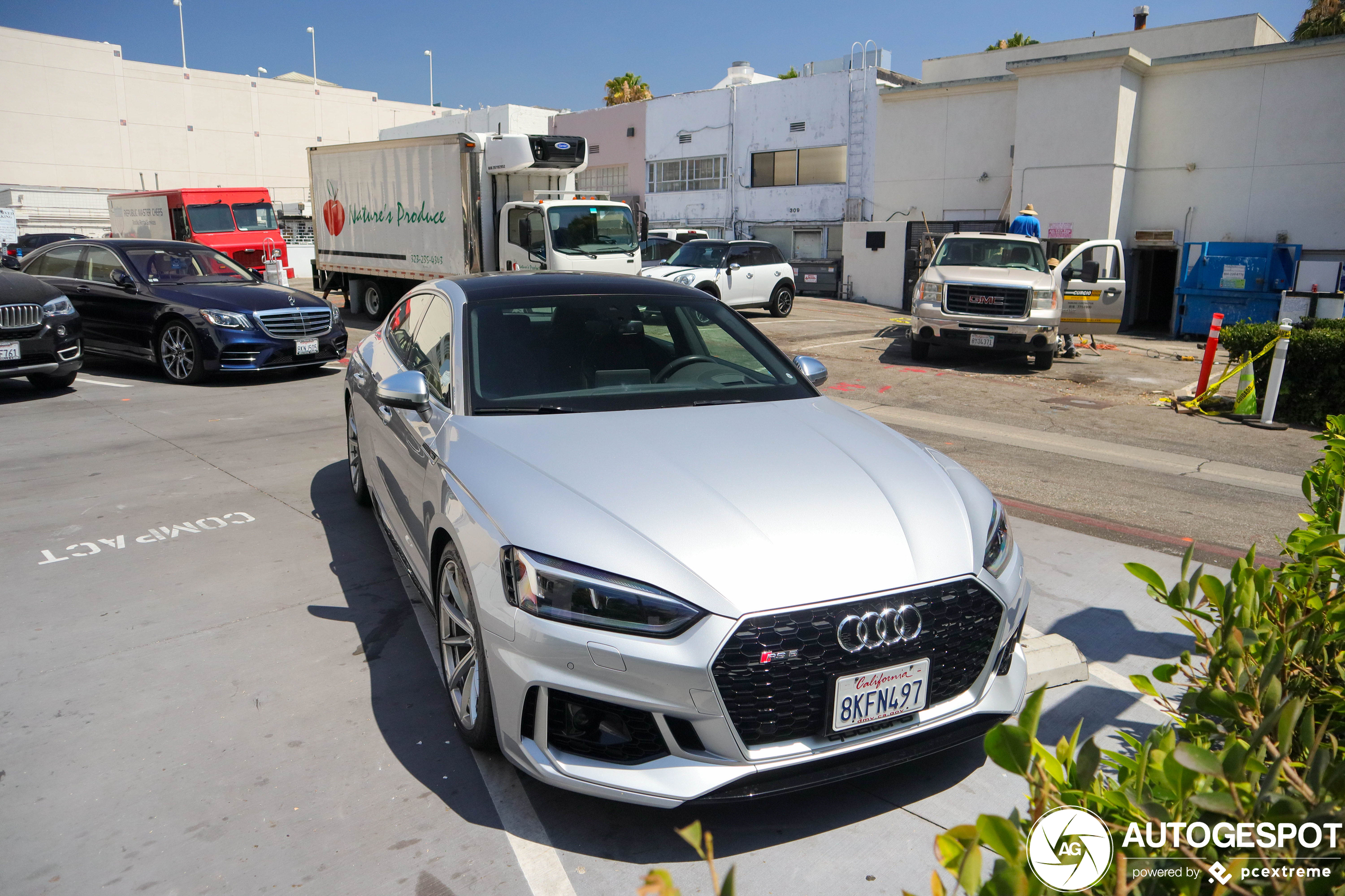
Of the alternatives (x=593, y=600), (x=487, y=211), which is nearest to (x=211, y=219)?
(x=487, y=211)

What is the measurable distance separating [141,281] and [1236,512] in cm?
1186

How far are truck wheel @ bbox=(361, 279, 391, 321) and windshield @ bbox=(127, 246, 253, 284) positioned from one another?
601 centimetres

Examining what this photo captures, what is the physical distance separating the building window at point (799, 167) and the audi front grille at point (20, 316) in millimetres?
24407

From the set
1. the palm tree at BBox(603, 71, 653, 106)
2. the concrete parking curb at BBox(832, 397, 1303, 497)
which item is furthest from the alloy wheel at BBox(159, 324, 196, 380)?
the palm tree at BBox(603, 71, 653, 106)

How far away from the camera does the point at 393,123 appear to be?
5788 centimetres

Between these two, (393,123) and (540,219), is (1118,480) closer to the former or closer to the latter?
(540,219)

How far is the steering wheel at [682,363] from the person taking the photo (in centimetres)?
438

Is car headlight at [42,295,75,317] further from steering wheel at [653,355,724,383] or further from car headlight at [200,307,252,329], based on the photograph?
steering wheel at [653,355,724,383]

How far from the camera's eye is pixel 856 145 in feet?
94.9

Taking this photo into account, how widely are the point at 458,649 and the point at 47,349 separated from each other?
9.20 metres

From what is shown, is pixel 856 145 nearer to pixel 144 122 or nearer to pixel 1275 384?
pixel 1275 384

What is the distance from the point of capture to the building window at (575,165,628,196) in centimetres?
3734

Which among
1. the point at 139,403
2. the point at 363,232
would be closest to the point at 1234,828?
the point at 139,403

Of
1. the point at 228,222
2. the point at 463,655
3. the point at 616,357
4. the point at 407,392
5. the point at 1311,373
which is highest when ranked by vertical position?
the point at 228,222
